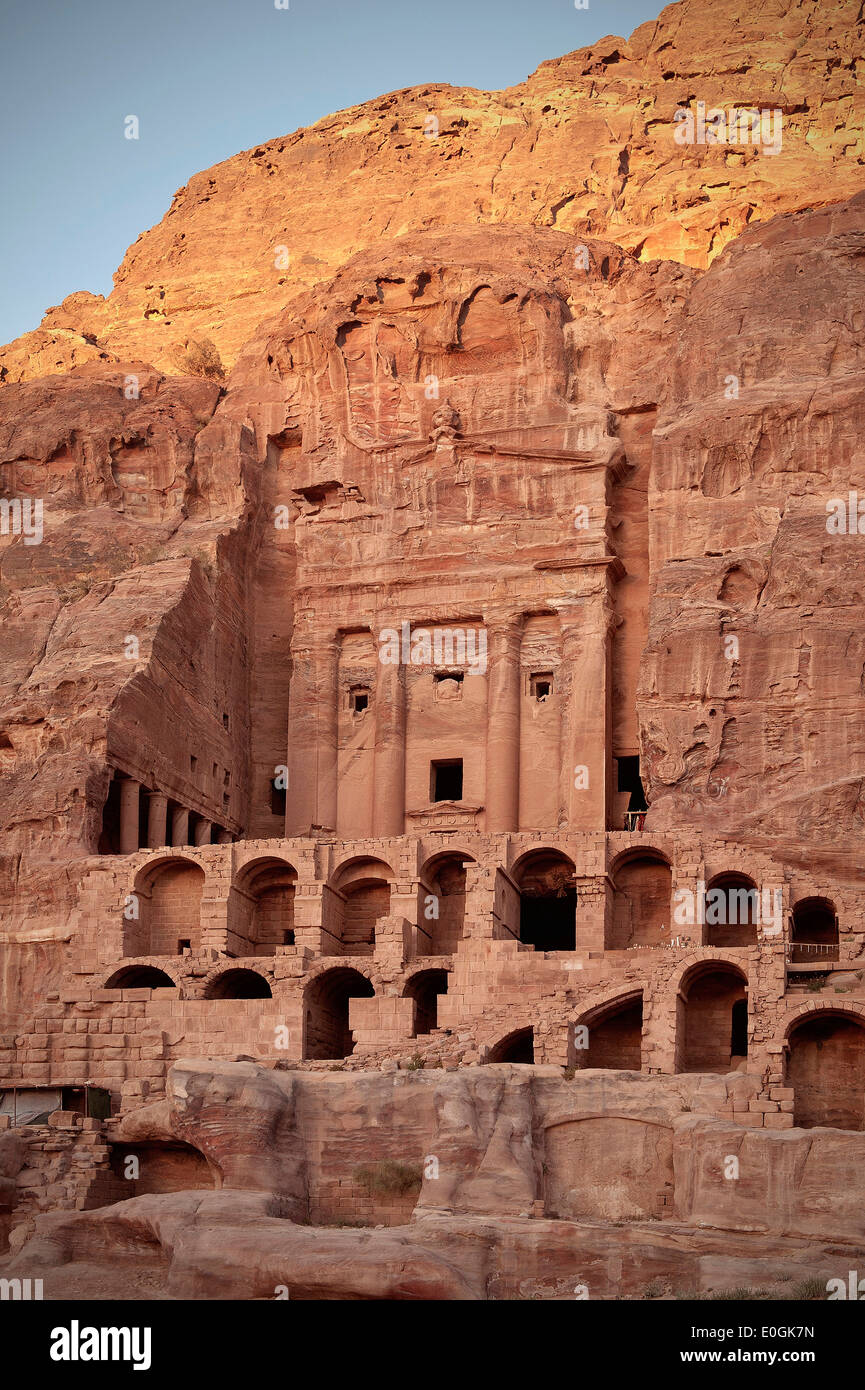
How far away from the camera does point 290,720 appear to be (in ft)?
210

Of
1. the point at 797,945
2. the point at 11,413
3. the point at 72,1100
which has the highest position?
the point at 11,413

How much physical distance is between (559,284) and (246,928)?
25077 mm

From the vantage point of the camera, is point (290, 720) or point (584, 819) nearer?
point (584, 819)

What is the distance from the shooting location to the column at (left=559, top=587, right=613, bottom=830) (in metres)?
59.2

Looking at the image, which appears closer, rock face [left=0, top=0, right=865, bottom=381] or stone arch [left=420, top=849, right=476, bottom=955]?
stone arch [left=420, top=849, right=476, bottom=955]

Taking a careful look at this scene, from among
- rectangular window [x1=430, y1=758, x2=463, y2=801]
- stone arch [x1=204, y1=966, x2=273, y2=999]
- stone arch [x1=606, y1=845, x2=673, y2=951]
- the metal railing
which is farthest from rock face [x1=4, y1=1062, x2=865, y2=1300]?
rectangular window [x1=430, y1=758, x2=463, y2=801]

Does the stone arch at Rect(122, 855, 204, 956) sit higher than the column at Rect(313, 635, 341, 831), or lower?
lower

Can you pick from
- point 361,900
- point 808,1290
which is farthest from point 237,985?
point 808,1290

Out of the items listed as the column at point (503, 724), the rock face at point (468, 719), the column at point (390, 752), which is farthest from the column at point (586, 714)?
the column at point (390, 752)

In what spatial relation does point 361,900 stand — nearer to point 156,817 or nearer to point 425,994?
point 425,994

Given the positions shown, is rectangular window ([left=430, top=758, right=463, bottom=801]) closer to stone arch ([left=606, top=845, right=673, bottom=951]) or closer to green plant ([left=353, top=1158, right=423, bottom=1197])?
stone arch ([left=606, top=845, right=673, bottom=951])

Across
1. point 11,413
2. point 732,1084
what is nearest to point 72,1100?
point 732,1084

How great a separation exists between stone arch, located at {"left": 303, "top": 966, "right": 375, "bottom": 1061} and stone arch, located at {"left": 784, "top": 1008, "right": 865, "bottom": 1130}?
11.7 metres
